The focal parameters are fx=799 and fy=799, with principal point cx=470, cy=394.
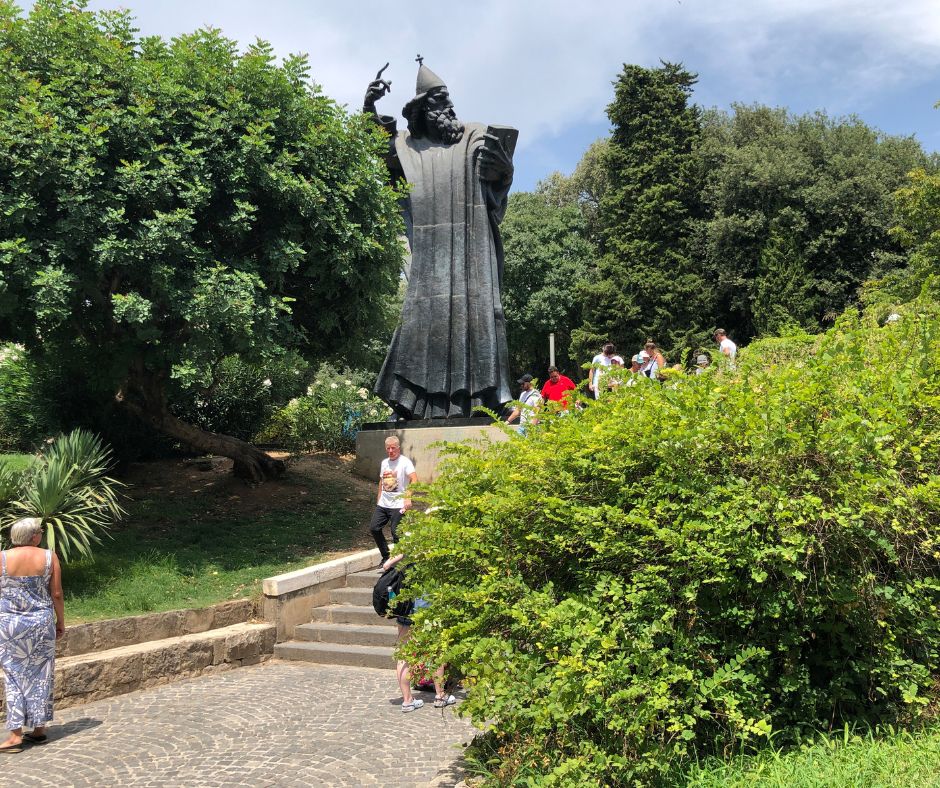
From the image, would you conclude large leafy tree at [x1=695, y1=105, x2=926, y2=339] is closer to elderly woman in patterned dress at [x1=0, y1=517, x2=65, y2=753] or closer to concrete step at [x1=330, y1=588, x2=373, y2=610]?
concrete step at [x1=330, y1=588, x2=373, y2=610]

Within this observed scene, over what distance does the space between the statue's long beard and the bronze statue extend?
1 centimetres

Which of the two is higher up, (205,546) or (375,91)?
(375,91)

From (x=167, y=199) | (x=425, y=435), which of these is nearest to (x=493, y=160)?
(x=425, y=435)

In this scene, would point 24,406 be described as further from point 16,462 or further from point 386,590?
point 386,590

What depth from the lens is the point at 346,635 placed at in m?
7.77

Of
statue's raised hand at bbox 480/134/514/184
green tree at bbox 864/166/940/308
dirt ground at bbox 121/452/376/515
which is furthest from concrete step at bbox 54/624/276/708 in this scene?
green tree at bbox 864/166/940/308

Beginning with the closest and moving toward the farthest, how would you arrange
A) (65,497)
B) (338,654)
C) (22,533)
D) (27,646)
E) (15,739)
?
(15,739) < (27,646) < (22,533) < (338,654) < (65,497)

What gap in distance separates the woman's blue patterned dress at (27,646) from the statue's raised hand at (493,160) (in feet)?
26.4

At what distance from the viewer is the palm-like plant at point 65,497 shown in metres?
7.75

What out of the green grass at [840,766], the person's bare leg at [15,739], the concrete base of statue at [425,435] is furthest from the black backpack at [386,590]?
the concrete base of statue at [425,435]

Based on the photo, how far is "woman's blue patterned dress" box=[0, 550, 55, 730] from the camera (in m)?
5.46

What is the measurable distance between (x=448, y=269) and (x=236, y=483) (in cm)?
450

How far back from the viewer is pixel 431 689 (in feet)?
20.8

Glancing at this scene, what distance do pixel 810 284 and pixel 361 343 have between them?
823 inches
